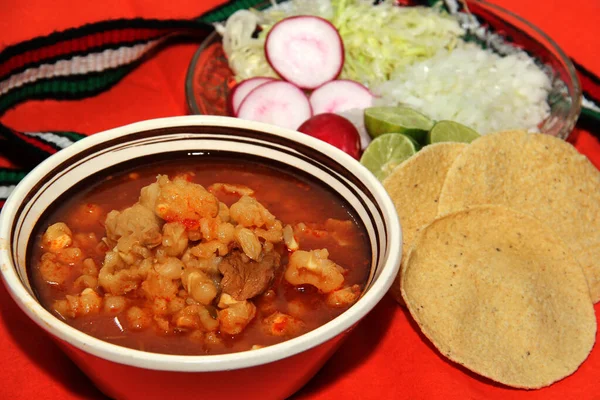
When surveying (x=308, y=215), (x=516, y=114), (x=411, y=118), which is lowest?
(x=516, y=114)

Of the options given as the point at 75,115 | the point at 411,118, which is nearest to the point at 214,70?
the point at 75,115

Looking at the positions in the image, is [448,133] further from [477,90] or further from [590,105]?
[590,105]

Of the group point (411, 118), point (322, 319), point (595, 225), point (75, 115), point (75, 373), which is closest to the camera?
point (322, 319)

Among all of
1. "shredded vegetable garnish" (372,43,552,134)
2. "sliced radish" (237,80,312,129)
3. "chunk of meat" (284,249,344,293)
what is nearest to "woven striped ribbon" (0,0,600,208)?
"shredded vegetable garnish" (372,43,552,134)

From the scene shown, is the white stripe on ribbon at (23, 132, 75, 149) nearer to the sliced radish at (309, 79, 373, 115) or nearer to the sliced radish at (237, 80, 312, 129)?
the sliced radish at (237, 80, 312, 129)

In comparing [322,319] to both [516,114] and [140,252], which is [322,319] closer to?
[140,252]

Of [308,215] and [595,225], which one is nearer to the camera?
[308,215]

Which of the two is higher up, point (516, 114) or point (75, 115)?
point (75, 115)
